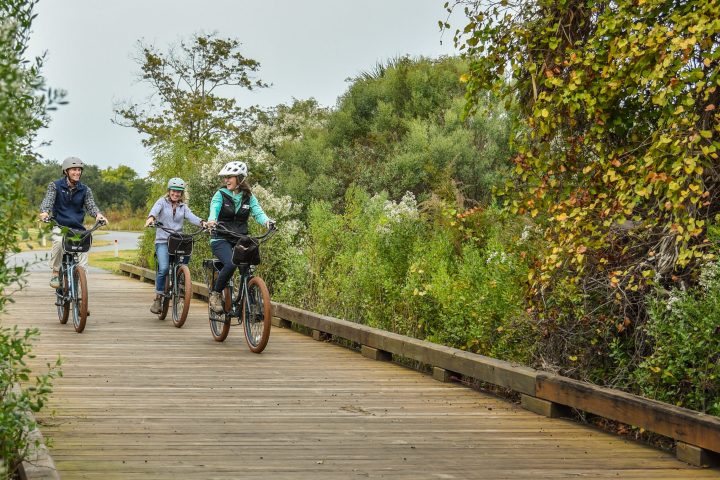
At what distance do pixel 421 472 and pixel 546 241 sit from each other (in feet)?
11.1

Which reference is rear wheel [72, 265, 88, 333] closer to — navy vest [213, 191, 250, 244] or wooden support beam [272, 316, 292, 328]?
navy vest [213, 191, 250, 244]

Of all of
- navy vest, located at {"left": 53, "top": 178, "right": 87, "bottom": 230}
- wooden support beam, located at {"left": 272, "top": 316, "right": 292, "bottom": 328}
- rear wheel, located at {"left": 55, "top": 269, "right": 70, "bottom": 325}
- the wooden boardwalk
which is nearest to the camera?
the wooden boardwalk

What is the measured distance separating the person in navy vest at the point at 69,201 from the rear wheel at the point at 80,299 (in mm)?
346

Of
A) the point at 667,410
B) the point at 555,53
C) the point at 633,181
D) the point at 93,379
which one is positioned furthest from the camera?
the point at 93,379

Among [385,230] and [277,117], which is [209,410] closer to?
[385,230]

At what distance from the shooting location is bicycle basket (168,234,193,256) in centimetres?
1387

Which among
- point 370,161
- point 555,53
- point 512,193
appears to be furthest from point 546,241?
point 370,161

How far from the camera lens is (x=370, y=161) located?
33094 millimetres

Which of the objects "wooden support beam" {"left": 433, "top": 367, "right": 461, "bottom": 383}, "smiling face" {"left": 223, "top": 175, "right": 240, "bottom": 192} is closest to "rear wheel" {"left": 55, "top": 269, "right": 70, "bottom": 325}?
"smiling face" {"left": 223, "top": 175, "right": 240, "bottom": 192}

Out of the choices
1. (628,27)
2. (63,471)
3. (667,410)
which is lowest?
(63,471)

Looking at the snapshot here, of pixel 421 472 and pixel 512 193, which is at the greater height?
pixel 512 193

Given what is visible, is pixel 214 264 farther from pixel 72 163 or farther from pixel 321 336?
pixel 72 163

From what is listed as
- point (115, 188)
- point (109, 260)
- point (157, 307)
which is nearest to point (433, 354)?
point (157, 307)

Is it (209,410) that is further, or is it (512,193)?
(512,193)
